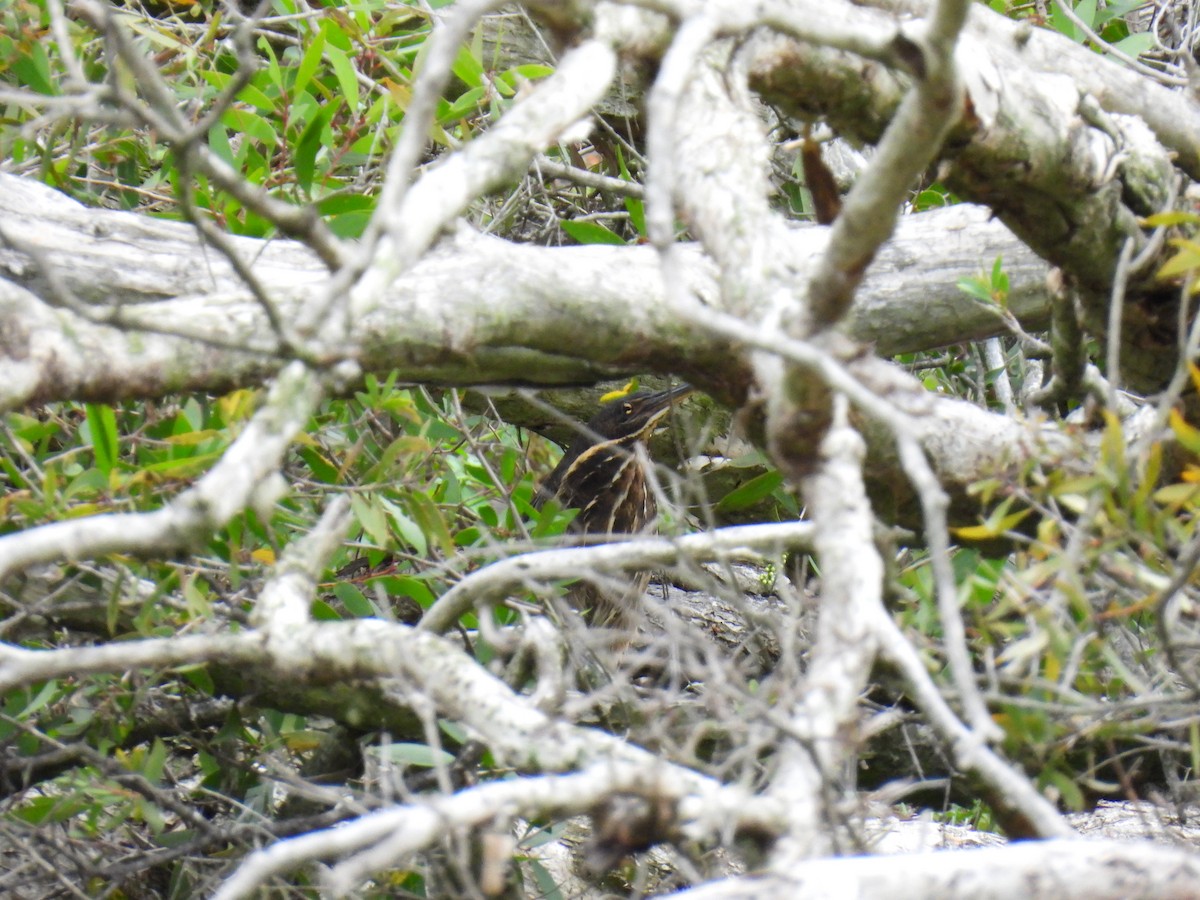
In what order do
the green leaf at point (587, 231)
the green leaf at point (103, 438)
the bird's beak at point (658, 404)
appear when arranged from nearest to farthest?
the green leaf at point (103, 438)
the green leaf at point (587, 231)
the bird's beak at point (658, 404)

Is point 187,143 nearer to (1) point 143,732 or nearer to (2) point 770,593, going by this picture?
(1) point 143,732

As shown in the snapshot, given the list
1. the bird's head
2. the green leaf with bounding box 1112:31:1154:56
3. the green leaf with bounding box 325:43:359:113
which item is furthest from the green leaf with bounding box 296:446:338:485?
the green leaf with bounding box 1112:31:1154:56

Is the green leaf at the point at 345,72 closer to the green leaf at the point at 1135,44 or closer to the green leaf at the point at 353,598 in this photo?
the green leaf at the point at 353,598

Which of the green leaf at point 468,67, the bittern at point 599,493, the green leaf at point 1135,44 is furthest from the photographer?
the bittern at point 599,493

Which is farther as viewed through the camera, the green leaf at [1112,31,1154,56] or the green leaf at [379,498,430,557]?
the green leaf at [1112,31,1154,56]

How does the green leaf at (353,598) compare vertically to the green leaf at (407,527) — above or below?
below

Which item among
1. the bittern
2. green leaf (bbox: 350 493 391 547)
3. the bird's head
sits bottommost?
the bittern

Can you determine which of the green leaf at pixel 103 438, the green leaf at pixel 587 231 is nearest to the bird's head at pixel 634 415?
the green leaf at pixel 587 231

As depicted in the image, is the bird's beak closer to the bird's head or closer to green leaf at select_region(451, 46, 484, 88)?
the bird's head

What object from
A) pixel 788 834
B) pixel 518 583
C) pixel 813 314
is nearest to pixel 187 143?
pixel 813 314

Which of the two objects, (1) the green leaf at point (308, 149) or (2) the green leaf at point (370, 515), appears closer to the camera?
(2) the green leaf at point (370, 515)

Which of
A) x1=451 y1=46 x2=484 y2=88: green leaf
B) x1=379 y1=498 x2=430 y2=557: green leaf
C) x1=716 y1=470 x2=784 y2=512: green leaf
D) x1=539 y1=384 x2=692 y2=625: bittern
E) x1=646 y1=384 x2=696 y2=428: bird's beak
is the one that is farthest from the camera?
x1=539 y1=384 x2=692 y2=625: bittern

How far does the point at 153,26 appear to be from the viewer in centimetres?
361

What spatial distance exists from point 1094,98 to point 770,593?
256cm
